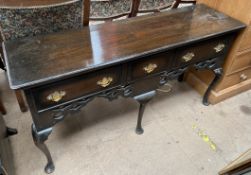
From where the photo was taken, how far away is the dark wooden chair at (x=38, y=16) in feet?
3.76

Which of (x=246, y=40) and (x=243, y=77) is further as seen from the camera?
(x=243, y=77)

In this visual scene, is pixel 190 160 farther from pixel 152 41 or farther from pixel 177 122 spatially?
pixel 152 41

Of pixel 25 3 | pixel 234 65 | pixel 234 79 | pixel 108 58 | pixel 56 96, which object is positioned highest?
pixel 25 3

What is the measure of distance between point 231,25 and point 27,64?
3.87 feet

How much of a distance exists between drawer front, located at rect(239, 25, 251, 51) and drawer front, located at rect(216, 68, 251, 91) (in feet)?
0.86

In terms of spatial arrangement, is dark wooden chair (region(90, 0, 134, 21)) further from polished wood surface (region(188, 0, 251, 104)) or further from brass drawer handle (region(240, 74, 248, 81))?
brass drawer handle (region(240, 74, 248, 81))

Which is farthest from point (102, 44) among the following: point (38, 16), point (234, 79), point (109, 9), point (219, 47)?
point (234, 79)

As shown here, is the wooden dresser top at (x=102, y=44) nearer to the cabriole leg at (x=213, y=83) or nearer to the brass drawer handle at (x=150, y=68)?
the brass drawer handle at (x=150, y=68)

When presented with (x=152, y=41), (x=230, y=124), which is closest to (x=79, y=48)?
(x=152, y=41)

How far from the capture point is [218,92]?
5.75ft

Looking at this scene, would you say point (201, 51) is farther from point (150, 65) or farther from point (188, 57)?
point (150, 65)

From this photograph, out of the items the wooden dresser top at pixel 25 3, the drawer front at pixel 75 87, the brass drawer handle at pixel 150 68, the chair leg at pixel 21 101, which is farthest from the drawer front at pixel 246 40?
the chair leg at pixel 21 101

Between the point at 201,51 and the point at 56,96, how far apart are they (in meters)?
0.88

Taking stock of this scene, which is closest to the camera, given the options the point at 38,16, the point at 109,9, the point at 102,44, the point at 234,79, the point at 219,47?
the point at 102,44
